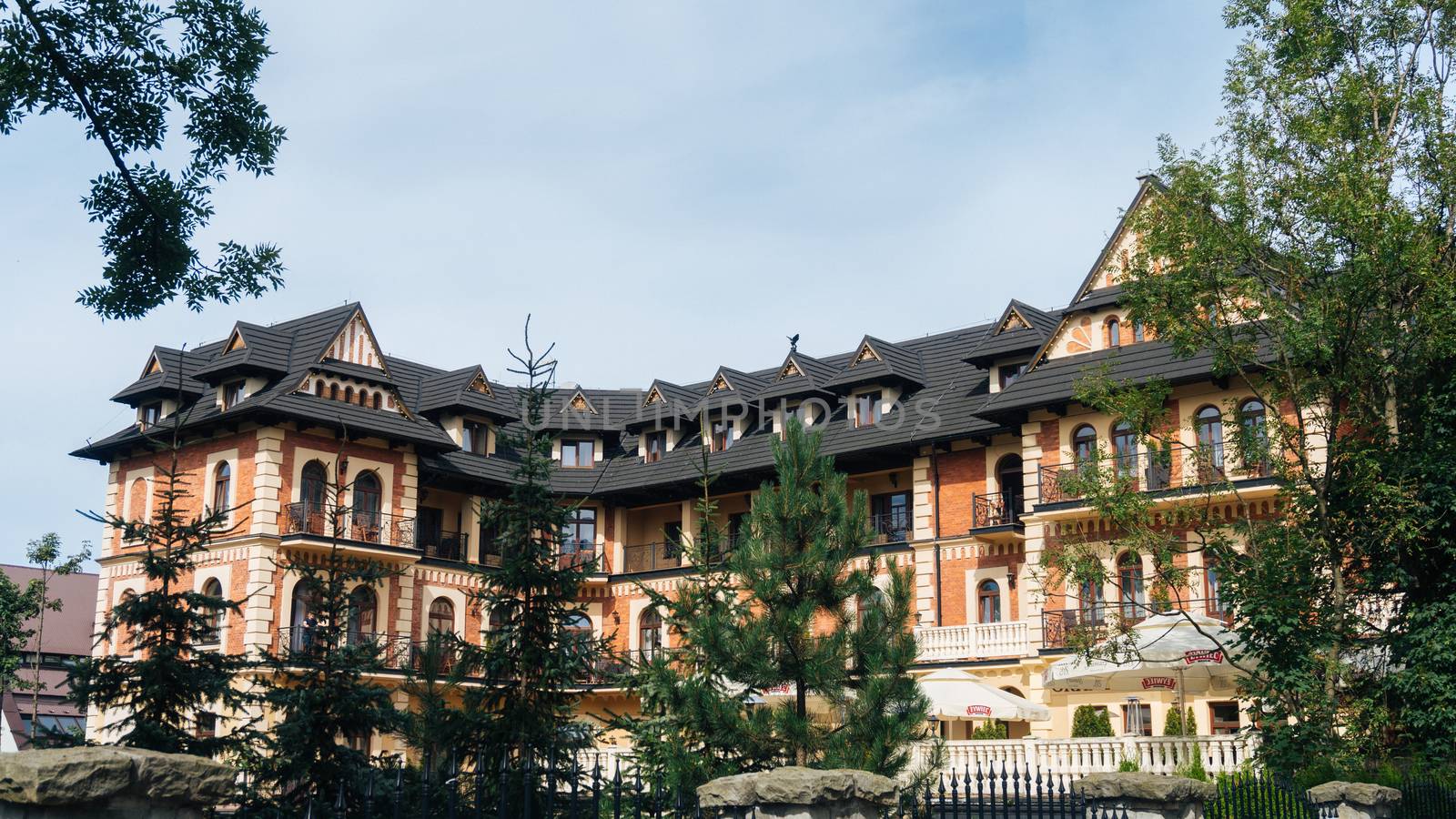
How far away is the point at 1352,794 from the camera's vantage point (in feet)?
42.6

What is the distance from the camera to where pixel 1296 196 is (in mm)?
18750

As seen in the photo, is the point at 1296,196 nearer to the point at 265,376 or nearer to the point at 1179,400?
the point at 1179,400

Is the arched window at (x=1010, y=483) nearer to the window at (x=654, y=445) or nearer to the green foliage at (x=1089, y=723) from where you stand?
the green foliage at (x=1089, y=723)

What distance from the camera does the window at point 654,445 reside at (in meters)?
43.5

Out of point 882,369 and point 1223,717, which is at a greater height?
point 882,369

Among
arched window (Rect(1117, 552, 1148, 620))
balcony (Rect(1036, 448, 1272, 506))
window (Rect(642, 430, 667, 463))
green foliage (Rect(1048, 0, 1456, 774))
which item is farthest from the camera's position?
window (Rect(642, 430, 667, 463))

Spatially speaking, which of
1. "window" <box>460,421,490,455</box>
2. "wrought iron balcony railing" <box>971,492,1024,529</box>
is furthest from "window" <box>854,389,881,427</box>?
"window" <box>460,421,490,455</box>

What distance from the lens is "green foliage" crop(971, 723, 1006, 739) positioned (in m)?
29.8

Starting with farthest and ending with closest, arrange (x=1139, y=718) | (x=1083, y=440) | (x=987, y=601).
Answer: (x=987, y=601), (x=1083, y=440), (x=1139, y=718)

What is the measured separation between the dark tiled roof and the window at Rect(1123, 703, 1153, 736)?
37.3ft

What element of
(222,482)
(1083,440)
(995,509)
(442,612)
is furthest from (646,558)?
(1083,440)

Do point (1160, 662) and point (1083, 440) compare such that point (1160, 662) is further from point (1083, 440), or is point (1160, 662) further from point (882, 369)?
point (882, 369)

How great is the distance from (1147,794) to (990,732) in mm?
19688

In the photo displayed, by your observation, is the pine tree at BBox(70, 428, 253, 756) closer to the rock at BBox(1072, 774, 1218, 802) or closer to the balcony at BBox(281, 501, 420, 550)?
the rock at BBox(1072, 774, 1218, 802)
